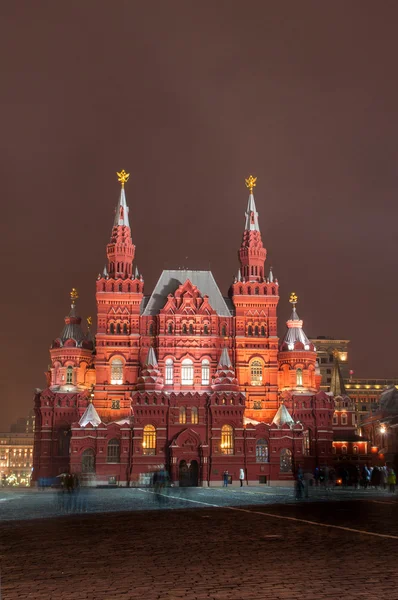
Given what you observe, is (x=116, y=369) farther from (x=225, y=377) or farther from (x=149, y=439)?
(x=225, y=377)

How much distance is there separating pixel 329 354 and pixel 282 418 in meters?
102

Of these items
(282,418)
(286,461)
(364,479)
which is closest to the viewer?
(364,479)

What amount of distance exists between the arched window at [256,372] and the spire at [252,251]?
11.3m

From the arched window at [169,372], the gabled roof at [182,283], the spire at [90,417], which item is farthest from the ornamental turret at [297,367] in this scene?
the spire at [90,417]

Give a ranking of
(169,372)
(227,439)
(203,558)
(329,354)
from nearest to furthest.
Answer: (203,558) < (227,439) < (169,372) < (329,354)

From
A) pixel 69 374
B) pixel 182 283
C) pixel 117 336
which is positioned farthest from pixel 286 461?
pixel 69 374

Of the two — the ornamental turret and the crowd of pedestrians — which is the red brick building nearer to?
the ornamental turret

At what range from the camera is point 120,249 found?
93.8m

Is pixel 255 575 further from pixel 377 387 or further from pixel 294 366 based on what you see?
pixel 377 387

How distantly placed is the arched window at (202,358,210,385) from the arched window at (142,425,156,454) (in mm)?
10064

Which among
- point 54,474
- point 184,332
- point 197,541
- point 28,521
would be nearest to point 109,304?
point 184,332

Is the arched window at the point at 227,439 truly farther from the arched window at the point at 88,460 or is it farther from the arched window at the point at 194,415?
the arched window at the point at 88,460

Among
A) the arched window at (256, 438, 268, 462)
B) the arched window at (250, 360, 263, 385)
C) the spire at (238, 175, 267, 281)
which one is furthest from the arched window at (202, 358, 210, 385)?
the spire at (238, 175, 267, 281)

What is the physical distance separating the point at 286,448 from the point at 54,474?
28.0m
